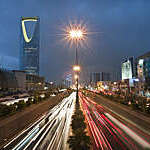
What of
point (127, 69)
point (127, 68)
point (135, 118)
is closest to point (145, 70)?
point (127, 69)

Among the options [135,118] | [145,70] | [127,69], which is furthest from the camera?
[127,69]


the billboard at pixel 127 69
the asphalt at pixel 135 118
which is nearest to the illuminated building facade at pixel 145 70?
the billboard at pixel 127 69

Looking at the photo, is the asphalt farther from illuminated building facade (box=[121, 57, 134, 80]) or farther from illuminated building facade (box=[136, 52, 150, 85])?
illuminated building facade (box=[121, 57, 134, 80])

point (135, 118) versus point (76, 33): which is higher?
point (76, 33)

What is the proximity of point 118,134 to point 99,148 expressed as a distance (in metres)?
4.02

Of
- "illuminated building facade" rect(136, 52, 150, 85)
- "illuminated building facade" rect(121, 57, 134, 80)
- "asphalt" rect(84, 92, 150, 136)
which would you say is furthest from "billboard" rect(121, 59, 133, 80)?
"asphalt" rect(84, 92, 150, 136)

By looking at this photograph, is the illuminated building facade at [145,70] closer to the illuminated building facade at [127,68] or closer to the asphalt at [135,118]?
the illuminated building facade at [127,68]

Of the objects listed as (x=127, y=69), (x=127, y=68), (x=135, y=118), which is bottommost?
(x=135, y=118)

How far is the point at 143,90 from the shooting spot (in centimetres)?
7881

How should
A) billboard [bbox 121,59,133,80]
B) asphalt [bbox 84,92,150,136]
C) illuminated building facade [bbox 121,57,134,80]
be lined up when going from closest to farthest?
asphalt [bbox 84,92,150,136] → billboard [bbox 121,59,133,80] → illuminated building facade [bbox 121,57,134,80]

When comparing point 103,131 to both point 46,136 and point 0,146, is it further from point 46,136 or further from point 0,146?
point 0,146

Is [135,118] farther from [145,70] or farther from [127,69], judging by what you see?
[127,69]

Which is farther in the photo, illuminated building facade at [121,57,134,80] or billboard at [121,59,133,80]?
illuminated building facade at [121,57,134,80]

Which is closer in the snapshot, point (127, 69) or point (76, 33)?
point (76, 33)
